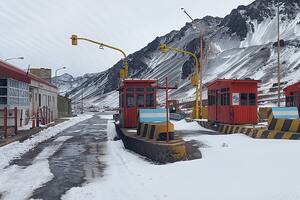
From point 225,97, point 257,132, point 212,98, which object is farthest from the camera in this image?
point 212,98

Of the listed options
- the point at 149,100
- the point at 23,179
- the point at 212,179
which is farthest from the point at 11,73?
the point at 212,179

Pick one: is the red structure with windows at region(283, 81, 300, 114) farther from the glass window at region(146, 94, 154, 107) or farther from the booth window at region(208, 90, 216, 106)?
the glass window at region(146, 94, 154, 107)

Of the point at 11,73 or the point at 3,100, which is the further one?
the point at 3,100

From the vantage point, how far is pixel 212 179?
920 cm

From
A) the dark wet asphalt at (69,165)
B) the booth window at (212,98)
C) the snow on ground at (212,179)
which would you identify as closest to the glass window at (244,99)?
the booth window at (212,98)

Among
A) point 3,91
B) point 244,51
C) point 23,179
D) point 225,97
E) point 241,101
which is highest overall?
point 244,51

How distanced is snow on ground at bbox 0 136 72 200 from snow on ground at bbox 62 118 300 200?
101 centimetres

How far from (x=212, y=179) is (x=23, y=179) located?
439 cm

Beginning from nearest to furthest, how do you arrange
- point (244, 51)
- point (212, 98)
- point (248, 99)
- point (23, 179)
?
point (23, 179)
point (248, 99)
point (212, 98)
point (244, 51)

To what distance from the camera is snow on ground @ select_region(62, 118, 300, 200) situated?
800 centimetres

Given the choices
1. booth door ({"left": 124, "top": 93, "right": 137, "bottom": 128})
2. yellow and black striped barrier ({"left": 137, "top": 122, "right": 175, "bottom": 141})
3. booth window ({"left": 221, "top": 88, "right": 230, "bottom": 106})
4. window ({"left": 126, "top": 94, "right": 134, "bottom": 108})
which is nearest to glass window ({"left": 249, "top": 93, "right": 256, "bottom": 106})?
booth window ({"left": 221, "top": 88, "right": 230, "bottom": 106})

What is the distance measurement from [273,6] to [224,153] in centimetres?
15388

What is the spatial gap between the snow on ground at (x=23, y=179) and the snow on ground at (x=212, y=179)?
1010 mm

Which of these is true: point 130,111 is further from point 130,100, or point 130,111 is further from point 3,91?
point 3,91
